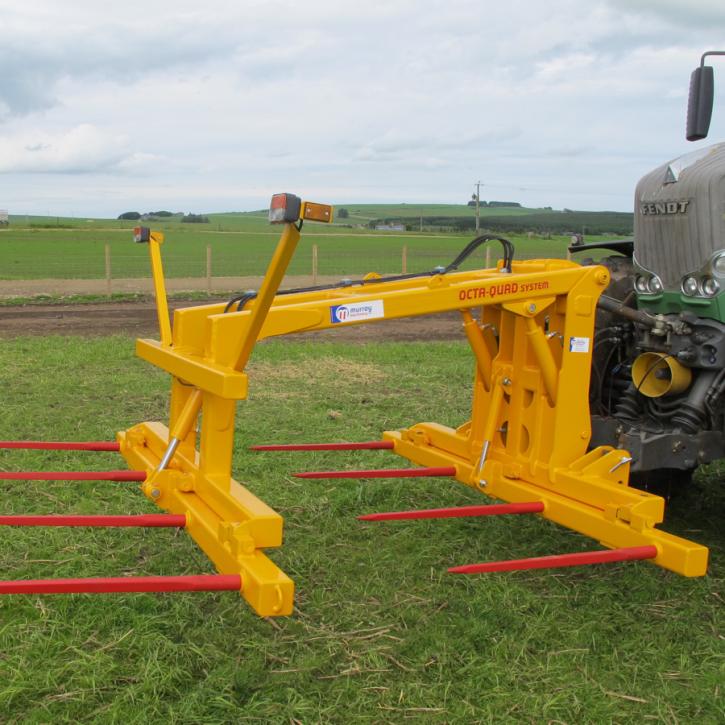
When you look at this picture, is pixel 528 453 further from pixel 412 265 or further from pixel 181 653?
pixel 412 265

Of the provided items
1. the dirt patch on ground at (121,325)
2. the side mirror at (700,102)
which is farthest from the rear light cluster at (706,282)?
the dirt patch on ground at (121,325)

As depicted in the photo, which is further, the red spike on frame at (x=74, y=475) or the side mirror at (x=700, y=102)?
the side mirror at (x=700, y=102)

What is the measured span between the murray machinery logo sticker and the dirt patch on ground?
959cm

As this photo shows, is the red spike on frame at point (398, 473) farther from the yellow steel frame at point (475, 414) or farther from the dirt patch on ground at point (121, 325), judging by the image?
the dirt patch on ground at point (121, 325)

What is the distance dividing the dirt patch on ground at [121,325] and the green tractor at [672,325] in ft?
28.6

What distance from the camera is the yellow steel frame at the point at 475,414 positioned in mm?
3301

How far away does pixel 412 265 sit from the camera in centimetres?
3575

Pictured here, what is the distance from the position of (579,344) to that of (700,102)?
1.45 metres

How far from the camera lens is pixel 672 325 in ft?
14.4

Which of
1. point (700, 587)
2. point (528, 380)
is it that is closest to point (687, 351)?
point (528, 380)

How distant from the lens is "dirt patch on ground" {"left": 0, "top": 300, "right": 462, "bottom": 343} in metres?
13.9

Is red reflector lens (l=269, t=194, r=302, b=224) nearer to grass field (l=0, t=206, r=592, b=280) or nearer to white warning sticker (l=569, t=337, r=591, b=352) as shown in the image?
white warning sticker (l=569, t=337, r=591, b=352)

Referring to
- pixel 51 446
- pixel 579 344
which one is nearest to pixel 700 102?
pixel 579 344

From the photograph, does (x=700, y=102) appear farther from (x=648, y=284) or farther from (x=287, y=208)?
(x=287, y=208)
